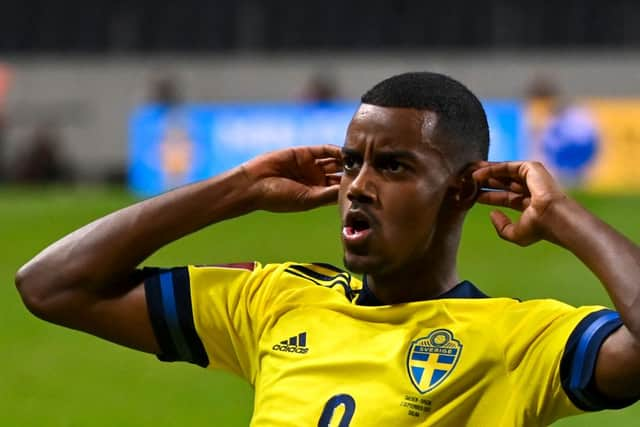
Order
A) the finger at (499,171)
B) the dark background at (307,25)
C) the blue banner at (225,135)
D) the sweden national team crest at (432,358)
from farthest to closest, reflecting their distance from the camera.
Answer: the dark background at (307,25)
the blue banner at (225,135)
the finger at (499,171)
the sweden national team crest at (432,358)

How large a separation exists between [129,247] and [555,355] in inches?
52.9

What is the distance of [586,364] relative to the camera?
11.1ft

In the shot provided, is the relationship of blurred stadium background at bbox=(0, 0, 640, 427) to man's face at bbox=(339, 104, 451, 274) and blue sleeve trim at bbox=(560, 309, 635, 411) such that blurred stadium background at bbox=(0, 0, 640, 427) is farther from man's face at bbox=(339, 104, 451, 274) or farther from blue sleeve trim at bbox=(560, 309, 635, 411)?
blue sleeve trim at bbox=(560, 309, 635, 411)

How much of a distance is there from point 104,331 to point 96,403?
4143 mm

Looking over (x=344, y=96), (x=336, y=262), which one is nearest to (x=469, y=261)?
(x=336, y=262)

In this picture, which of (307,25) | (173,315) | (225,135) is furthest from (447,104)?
(307,25)

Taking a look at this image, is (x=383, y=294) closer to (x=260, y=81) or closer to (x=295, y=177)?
(x=295, y=177)

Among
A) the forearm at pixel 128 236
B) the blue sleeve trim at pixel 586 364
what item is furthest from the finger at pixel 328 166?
the blue sleeve trim at pixel 586 364

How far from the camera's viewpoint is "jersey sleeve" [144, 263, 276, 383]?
13.1ft

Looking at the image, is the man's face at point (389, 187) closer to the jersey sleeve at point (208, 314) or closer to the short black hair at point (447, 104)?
the short black hair at point (447, 104)

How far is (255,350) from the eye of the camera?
3.98 meters

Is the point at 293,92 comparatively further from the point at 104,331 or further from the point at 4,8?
the point at 104,331

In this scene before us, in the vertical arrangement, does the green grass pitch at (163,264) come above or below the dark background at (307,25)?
below

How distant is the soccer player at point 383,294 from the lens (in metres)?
3.52
